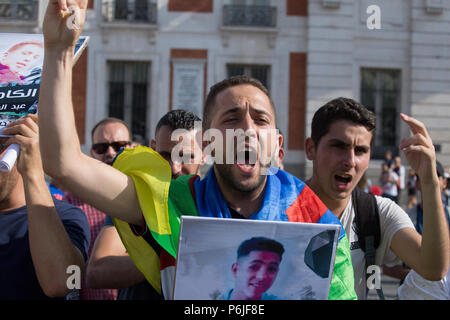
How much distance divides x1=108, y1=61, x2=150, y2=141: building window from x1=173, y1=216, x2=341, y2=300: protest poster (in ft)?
44.2

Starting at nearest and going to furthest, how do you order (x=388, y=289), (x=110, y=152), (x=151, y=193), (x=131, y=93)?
(x=151, y=193) < (x=110, y=152) < (x=388, y=289) < (x=131, y=93)

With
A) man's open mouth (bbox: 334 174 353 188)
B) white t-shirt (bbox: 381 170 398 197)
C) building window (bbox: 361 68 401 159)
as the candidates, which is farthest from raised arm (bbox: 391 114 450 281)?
building window (bbox: 361 68 401 159)

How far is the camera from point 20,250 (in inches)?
81.0

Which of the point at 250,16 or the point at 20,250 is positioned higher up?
the point at 250,16

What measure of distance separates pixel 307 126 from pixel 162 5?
524 centimetres

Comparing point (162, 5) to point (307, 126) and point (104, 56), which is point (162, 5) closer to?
point (104, 56)

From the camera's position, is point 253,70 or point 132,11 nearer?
point 132,11

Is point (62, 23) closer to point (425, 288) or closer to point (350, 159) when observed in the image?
point (350, 159)

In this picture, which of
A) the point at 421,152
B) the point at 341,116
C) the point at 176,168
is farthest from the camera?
the point at 176,168

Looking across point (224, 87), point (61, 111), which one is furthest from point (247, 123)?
point (61, 111)

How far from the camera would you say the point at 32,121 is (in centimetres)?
178

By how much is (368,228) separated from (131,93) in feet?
42.8

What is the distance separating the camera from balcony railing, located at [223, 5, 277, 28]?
14619 mm

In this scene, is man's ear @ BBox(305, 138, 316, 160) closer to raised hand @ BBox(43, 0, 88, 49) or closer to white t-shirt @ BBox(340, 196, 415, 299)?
white t-shirt @ BBox(340, 196, 415, 299)
